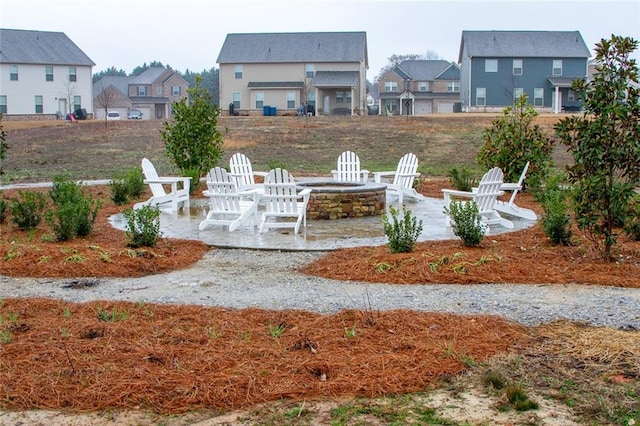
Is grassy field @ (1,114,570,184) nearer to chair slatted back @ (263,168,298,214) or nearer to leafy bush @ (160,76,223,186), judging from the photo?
leafy bush @ (160,76,223,186)

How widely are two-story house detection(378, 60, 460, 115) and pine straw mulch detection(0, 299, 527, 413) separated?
60797 millimetres

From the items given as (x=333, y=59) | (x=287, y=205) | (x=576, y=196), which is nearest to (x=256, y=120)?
(x=333, y=59)

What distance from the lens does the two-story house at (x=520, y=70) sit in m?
54.5

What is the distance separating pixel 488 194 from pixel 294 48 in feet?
156

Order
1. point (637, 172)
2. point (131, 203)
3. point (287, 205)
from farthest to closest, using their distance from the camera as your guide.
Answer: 1. point (131, 203)
2. point (287, 205)
3. point (637, 172)

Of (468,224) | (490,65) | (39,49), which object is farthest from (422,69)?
(468,224)

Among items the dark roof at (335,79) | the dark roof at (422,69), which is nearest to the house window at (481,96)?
the dark roof at (335,79)

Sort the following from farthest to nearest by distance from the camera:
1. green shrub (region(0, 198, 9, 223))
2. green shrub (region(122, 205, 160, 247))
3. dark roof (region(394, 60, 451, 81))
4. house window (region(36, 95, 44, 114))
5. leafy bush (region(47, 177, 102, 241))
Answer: dark roof (region(394, 60, 451, 81))
house window (region(36, 95, 44, 114))
green shrub (region(0, 198, 9, 223))
leafy bush (region(47, 177, 102, 241))
green shrub (region(122, 205, 160, 247))

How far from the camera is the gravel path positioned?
602 cm

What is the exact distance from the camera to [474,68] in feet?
180

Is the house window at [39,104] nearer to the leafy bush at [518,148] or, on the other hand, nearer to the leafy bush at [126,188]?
the leafy bush at [126,188]

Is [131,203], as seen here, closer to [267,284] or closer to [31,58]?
[267,284]

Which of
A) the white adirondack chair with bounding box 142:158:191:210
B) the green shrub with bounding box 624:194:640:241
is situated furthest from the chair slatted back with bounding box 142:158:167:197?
the green shrub with bounding box 624:194:640:241

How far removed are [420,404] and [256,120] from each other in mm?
37041
